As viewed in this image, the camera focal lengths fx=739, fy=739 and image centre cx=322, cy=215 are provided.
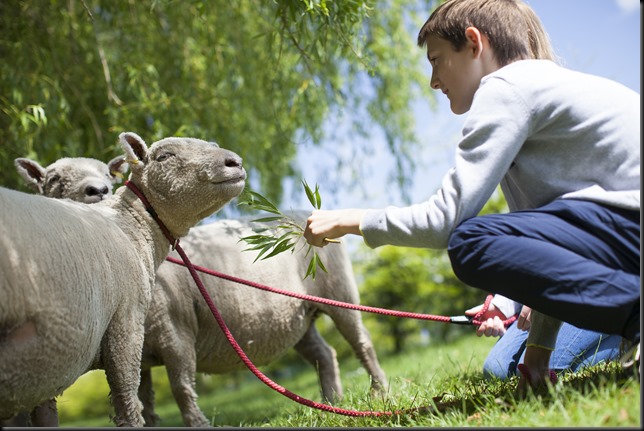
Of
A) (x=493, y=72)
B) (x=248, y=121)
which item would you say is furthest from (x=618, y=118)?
(x=248, y=121)

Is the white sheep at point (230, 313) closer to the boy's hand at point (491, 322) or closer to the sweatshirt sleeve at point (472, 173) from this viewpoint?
the boy's hand at point (491, 322)

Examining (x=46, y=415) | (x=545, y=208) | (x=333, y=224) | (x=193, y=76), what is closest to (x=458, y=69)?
(x=545, y=208)

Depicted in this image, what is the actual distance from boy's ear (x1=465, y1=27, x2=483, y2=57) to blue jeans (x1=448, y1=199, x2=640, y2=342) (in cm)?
67

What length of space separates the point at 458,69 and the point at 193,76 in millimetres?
5299

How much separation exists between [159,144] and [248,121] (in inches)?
185

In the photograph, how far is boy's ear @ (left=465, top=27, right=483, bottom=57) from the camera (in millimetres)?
2770

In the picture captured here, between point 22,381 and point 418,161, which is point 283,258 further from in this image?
point 418,161

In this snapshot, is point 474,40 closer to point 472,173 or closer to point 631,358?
point 472,173

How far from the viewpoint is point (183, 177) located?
11.0 feet

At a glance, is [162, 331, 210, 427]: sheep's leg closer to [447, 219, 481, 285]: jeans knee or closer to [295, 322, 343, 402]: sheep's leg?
[295, 322, 343, 402]: sheep's leg

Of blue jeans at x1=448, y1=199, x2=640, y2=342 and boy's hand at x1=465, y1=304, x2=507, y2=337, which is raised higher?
blue jeans at x1=448, y1=199, x2=640, y2=342

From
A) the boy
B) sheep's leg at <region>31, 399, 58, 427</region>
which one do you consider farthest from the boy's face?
sheep's leg at <region>31, 399, 58, 427</region>

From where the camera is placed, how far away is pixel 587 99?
254 cm

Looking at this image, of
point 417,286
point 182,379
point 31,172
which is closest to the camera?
point 182,379
